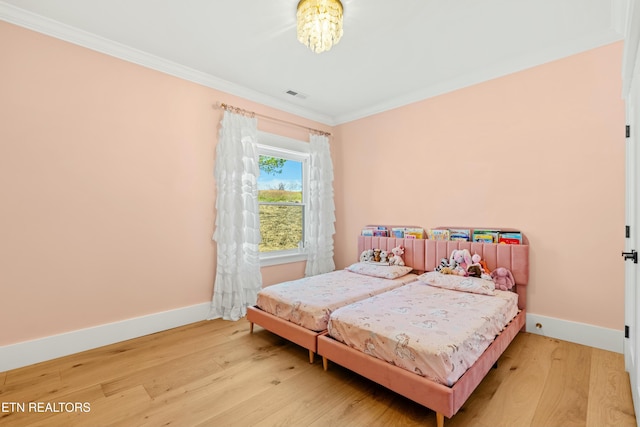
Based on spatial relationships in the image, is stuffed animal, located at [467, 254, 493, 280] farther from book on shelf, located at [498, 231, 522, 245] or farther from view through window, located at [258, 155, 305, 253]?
view through window, located at [258, 155, 305, 253]

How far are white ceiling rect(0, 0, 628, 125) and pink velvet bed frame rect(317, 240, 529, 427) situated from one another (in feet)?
6.30

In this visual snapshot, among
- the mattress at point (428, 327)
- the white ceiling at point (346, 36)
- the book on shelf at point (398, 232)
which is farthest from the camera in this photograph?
the book on shelf at point (398, 232)

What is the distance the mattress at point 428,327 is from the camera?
168 cm

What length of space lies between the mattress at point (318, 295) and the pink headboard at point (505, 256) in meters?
0.61

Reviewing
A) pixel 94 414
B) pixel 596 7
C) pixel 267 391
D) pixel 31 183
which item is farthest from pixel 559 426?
pixel 31 183

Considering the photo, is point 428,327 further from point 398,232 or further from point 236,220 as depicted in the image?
point 236,220

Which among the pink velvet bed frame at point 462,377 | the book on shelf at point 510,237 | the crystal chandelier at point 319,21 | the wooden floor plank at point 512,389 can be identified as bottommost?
the wooden floor plank at point 512,389

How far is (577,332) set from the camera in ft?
8.57

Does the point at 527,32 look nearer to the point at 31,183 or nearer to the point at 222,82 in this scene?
the point at 222,82

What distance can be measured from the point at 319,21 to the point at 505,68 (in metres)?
2.17

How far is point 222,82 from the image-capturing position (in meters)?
3.40

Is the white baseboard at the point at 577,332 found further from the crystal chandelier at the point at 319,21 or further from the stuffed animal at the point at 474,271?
the crystal chandelier at the point at 319,21

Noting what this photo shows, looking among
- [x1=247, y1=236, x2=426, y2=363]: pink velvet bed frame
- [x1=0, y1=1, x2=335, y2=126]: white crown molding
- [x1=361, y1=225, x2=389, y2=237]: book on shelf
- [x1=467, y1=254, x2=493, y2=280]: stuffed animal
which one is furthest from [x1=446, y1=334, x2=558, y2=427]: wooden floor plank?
[x1=0, y1=1, x2=335, y2=126]: white crown molding

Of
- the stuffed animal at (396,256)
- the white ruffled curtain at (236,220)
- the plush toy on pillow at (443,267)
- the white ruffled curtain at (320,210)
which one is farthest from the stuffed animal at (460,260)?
the white ruffled curtain at (236,220)
